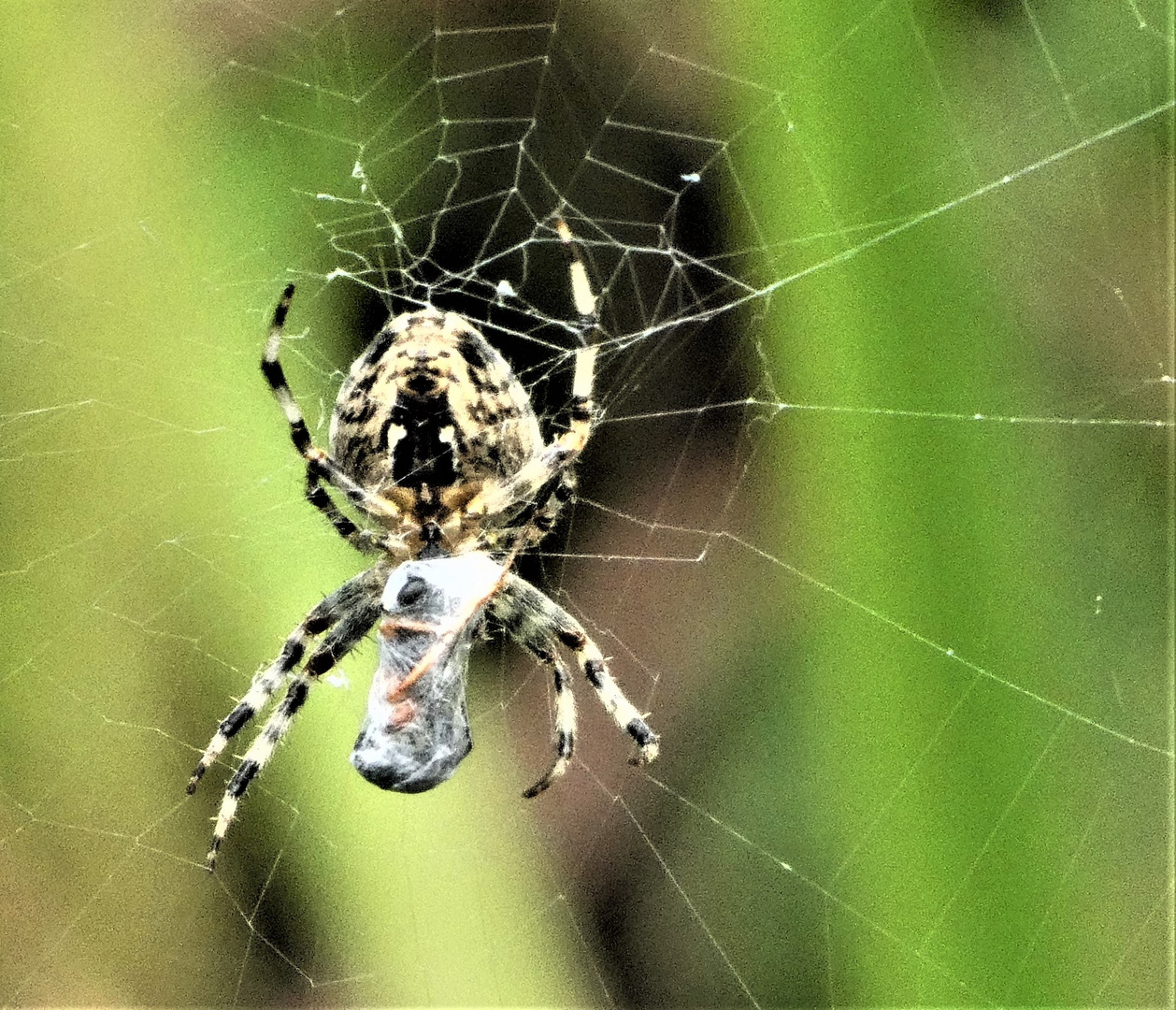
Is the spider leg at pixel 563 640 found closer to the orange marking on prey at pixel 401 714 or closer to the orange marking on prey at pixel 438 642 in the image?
the orange marking on prey at pixel 438 642

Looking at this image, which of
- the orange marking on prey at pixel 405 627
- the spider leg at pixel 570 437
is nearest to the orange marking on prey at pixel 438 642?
the orange marking on prey at pixel 405 627

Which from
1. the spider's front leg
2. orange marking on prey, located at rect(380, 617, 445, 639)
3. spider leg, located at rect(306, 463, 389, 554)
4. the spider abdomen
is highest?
the spider abdomen

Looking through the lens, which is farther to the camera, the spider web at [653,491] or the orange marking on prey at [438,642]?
the orange marking on prey at [438,642]

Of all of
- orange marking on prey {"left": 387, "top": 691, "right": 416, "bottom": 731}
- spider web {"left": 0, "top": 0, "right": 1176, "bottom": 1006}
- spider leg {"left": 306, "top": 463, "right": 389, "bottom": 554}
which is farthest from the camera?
spider leg {"left": 306, "top": 463, "right": 389, "bottom": 554}

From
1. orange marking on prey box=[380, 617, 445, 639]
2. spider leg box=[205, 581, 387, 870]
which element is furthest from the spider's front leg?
orange marking on prey box=[380, 617, 445, 639]

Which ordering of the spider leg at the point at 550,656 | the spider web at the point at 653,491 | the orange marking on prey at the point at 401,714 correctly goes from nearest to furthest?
the spider web at the point at 653,491
the orange marking on prey at the point at 401,714
the spider leg at the point at 550,656

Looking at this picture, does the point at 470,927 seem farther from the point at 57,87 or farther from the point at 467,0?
the point at 467,0

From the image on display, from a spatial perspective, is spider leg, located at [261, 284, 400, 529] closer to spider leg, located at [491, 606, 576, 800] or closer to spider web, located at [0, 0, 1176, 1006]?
spider web, located at [0, 0, 1176, 1006]
